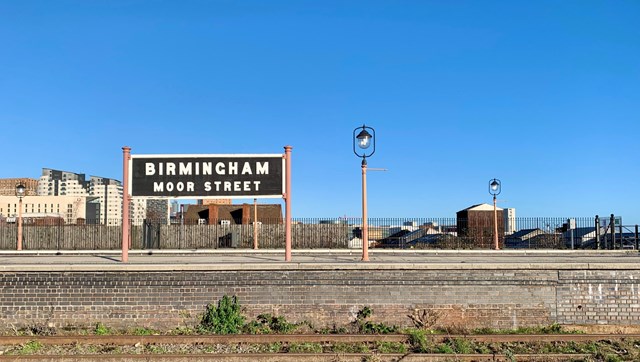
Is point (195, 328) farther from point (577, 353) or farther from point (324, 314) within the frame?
point (577, 353)

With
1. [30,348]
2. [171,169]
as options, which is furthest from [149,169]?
[30,348]

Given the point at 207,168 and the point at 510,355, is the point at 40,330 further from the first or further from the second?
the point at 510,355

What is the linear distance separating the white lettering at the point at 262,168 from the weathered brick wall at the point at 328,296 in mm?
2998

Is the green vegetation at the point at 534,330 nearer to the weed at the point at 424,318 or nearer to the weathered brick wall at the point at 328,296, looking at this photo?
the weathered brick wall at the point at 328,296

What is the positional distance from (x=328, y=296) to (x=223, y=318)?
7.58ft

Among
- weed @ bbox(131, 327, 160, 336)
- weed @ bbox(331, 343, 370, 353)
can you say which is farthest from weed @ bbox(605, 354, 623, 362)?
weed @ bbox(131, 327, 160, 336)

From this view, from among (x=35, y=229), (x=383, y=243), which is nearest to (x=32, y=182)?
(x=35, y=229)

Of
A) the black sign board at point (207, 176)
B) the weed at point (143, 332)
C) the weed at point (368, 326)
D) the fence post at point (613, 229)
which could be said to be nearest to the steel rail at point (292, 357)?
the weed at point (143, 332)

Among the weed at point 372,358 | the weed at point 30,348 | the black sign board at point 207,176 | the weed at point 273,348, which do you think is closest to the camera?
the weed at point 372,358

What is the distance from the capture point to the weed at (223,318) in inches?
425

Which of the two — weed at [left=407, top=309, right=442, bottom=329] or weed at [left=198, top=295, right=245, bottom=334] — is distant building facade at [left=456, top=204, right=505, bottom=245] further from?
weed at [left=198, top=295, right=245, bottom=334]

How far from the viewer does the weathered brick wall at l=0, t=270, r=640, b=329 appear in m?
11.1

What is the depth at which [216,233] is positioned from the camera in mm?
30938

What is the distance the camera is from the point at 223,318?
10930mm
